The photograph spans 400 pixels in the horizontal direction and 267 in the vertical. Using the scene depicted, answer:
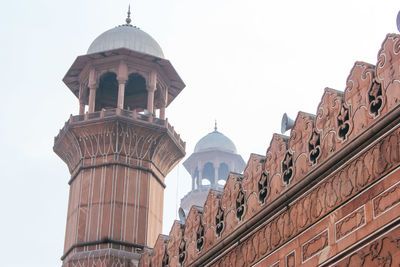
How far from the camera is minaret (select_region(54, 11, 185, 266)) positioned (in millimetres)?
16984

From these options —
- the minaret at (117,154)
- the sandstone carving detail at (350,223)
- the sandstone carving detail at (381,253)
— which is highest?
the minaret at (117,154)

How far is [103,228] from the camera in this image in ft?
55.6

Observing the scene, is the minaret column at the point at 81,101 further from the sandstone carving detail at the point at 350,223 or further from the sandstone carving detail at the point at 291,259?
the sandstone carving detail at the point at 350,223

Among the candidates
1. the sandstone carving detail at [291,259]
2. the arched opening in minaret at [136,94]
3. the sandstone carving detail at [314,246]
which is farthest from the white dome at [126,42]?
the sandstone carving detail at [314,246]

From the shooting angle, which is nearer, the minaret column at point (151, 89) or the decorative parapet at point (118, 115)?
the decorative parapet at point (118, 115)

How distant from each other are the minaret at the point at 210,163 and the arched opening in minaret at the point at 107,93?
12.6 m

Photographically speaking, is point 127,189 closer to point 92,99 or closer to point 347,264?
point 92,99

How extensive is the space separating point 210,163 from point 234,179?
21829 mm

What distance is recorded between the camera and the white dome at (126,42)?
62.9 feet

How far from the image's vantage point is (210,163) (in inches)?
1336

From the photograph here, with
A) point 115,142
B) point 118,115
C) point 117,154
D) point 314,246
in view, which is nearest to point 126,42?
point 118,115

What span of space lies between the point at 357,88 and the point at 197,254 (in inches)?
178

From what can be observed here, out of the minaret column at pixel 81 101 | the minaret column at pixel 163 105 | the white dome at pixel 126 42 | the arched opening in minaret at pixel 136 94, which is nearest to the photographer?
the white dome at pixel 126 42

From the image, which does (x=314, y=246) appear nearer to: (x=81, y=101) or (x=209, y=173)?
(x=81, y=101)
